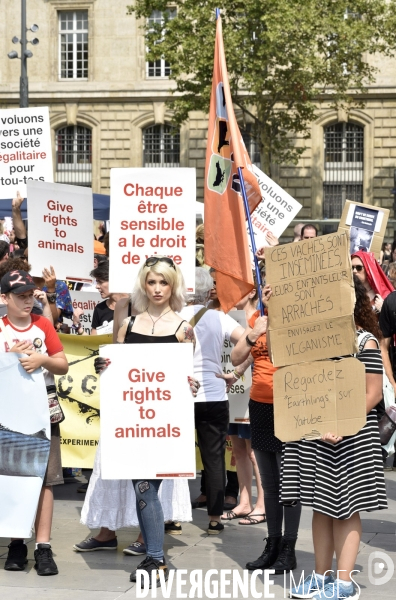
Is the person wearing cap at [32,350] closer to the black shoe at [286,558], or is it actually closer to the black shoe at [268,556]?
the black shoe at [268,556]

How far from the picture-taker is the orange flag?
21.3ft

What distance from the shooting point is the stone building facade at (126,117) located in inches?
1382

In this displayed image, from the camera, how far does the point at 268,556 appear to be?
599 centimetres

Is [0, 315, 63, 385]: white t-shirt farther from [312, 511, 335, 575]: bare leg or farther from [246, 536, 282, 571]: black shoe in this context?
[312, 511, 335, 575]: bare leg

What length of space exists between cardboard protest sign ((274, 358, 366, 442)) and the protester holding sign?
56 cm

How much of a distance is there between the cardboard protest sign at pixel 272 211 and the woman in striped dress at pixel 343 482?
Result: 14.3 feet

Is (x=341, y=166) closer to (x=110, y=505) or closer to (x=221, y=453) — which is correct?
(x=221, y=453)

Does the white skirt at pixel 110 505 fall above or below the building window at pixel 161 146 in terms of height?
below

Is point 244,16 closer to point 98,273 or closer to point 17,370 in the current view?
point 98,273

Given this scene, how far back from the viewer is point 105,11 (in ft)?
118

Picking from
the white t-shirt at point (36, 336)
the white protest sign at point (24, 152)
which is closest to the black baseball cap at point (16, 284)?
the white t-shirt at point (36, 336)

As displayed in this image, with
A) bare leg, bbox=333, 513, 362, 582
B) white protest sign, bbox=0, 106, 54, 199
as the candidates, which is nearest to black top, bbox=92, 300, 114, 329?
white protest sign, bbox=0, 106, 54, 199

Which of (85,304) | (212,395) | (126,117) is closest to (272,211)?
(85,304)

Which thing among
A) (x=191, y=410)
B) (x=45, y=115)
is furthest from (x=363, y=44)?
(x=191, y=410)
